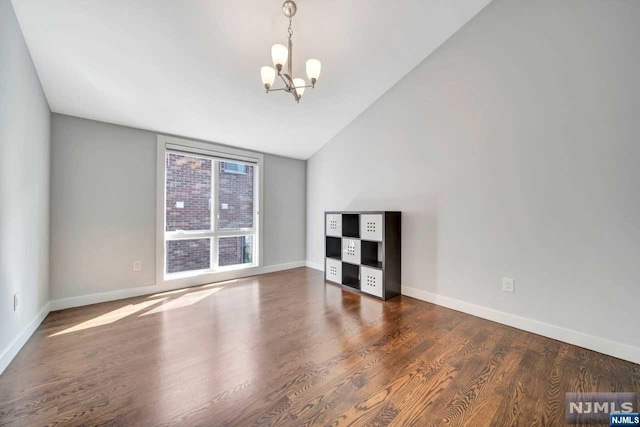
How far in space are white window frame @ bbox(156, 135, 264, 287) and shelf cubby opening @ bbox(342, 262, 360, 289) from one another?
59.6 inches

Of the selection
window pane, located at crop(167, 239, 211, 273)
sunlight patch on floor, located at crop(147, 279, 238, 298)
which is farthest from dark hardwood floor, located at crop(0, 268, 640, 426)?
window pane, located at crop(167, 239, 211, 273)

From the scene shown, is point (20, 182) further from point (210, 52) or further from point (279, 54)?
point (279, 54)

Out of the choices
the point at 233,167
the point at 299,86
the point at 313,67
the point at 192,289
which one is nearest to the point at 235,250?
the point at 192,289

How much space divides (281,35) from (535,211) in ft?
9.25

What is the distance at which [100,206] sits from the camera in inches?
115

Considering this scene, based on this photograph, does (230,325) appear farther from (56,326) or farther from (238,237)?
(238,237)

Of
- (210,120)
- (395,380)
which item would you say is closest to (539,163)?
(395,380)

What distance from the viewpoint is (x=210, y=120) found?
325cm

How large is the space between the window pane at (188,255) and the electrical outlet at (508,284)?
3.77m

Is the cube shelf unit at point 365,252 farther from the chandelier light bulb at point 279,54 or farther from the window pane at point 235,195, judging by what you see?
the chandelier light bulb at point 279,54

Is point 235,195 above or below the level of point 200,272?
above

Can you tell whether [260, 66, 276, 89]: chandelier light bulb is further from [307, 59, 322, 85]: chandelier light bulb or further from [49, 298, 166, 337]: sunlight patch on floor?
[49, 298, 166, 337]: sunlight patch on floor

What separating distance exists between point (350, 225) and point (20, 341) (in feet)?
11.4

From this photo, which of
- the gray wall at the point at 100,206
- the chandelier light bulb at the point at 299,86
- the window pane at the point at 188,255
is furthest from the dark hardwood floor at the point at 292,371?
the chandelier light bulb at the point at 299,86
